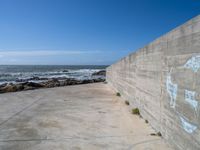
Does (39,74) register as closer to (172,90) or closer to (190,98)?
(172,90)

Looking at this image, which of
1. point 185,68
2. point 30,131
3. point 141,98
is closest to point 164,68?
point 185,68

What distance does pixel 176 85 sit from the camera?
3.74 m

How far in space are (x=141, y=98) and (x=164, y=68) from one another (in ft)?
6.90

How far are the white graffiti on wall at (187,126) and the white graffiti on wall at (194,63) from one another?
75 cm

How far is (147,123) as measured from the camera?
5.65 metres

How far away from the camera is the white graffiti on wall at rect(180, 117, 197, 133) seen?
3.08 meters

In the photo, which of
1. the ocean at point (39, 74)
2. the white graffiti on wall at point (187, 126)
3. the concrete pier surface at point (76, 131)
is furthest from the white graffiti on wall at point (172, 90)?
the ocean at point (39, 74)

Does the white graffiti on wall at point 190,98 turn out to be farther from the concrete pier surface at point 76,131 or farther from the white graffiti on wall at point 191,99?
the concrete pier surface at point 76,131

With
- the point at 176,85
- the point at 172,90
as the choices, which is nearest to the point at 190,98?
the point at 176,85

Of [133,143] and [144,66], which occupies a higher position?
[144,66]

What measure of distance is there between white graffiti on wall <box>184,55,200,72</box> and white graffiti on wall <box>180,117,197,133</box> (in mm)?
749

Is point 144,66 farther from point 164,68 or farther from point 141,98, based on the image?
point 164,68

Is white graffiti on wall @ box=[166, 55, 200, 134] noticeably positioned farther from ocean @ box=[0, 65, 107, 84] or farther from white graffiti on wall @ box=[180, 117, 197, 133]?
ocean @ box=[0, 65, 107, 84]

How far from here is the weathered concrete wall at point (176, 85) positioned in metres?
3.08
